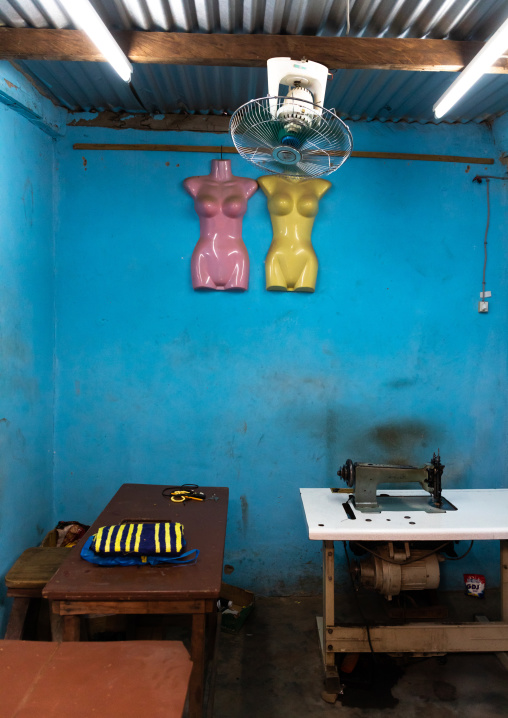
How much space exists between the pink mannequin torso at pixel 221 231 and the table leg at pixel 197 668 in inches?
77.5

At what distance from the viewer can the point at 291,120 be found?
6.93 feet

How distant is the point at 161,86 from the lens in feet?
9.71

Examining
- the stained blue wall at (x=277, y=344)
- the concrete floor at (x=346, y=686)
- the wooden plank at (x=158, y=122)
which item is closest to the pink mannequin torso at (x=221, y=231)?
the stained blue wall at (x=277, y=344)

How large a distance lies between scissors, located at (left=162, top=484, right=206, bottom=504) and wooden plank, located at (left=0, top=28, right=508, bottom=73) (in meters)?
2.13

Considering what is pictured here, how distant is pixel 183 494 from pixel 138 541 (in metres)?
0.71

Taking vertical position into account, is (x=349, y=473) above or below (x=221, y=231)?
below

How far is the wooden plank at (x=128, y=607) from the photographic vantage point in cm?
185

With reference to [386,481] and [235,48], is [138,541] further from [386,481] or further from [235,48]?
[235,48]

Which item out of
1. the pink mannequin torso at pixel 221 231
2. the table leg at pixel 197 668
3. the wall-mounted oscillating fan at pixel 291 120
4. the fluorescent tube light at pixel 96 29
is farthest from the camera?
the pink mannequin torso at pixel 221 231

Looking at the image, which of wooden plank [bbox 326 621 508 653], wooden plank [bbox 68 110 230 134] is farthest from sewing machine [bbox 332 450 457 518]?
wooden plank [bbox 68 110 230 134]

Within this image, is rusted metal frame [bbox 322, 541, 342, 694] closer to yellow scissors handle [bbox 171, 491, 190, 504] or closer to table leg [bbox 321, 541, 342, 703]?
table leg [bbox 321, 541, 342, 703]

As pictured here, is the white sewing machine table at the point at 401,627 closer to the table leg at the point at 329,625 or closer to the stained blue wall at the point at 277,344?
the table leg at the point at 329,625

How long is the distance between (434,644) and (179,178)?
3057mm

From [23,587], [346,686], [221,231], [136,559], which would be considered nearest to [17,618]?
[23,587]
